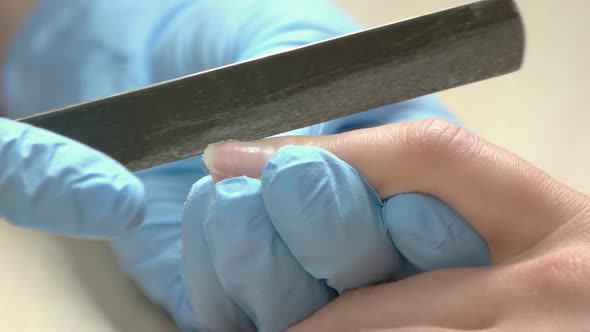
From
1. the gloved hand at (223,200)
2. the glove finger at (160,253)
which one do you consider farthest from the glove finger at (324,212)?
the glove finger at (160,253)

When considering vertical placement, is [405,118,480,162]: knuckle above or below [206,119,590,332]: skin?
above

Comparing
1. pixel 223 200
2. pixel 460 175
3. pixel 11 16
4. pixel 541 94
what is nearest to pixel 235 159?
pixel 223 200

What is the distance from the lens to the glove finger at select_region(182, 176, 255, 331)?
396 mm

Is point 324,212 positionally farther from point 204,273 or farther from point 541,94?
point 541,94

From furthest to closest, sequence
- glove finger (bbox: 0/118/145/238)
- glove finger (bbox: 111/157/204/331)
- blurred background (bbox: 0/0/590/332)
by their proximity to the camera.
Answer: blurred background (bbox: 0/0/590/332) < glove finger (bbox: 111/157/204/331) < glove finger (bbox: 0/118/145/238)

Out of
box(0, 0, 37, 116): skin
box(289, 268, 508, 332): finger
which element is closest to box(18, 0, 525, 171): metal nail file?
box(289, 268, 508, 332): finger

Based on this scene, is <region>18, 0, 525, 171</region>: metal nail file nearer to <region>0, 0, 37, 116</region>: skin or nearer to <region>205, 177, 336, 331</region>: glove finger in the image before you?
<region>205, 177, 336, 331</region>: glove finger

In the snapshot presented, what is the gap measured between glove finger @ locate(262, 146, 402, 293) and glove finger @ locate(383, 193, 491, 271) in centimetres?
1

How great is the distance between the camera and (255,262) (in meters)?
0.39

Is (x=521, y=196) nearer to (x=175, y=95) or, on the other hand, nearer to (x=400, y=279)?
(x=400, y=279)

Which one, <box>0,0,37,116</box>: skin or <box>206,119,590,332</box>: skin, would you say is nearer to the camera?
<box>206,119,590,332</box>: skin

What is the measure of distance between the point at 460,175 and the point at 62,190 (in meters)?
0.23

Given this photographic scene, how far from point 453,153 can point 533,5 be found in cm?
56

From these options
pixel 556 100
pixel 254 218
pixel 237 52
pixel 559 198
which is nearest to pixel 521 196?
pixel 559 198
